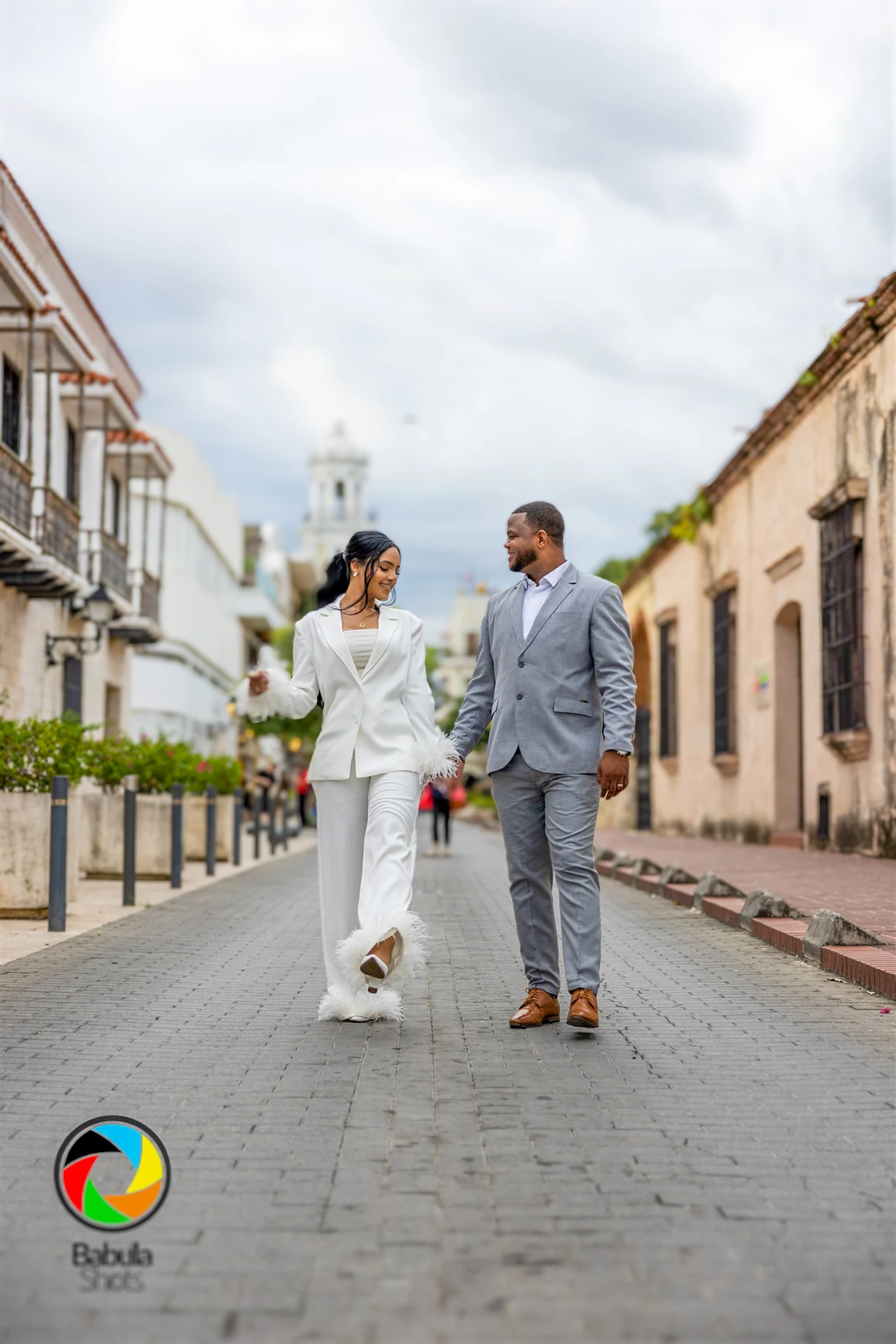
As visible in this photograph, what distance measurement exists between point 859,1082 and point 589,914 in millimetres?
1229

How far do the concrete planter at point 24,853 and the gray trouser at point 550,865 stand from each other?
18.1 feet

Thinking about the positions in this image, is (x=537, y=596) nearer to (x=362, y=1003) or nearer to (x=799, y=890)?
(x=362, y=1003)

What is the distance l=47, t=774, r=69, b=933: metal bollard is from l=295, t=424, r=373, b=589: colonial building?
321 feet

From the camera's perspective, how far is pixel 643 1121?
468 cm

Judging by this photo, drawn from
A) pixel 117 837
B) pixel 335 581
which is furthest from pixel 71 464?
pixel 335 581

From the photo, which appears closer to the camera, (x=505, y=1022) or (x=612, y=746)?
(x=612, y=746)

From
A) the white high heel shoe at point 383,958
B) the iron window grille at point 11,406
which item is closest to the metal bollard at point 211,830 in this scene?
→ the iron window grille at point 11,406

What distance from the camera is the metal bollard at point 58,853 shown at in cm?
1018

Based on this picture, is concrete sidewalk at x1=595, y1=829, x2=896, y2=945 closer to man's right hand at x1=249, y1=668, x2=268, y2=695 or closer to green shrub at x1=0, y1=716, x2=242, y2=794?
man's right hand at x1=249, y1=668, x2=268, y2=695

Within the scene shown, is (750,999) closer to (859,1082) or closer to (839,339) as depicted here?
(859,1082)

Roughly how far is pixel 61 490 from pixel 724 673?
1094cm

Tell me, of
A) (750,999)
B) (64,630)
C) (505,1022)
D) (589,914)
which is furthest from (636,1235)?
(64,630)

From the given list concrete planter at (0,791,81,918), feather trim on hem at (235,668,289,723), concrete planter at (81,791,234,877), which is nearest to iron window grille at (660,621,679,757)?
concrete planter at (81,791,234,877)

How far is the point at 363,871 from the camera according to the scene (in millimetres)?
6312
